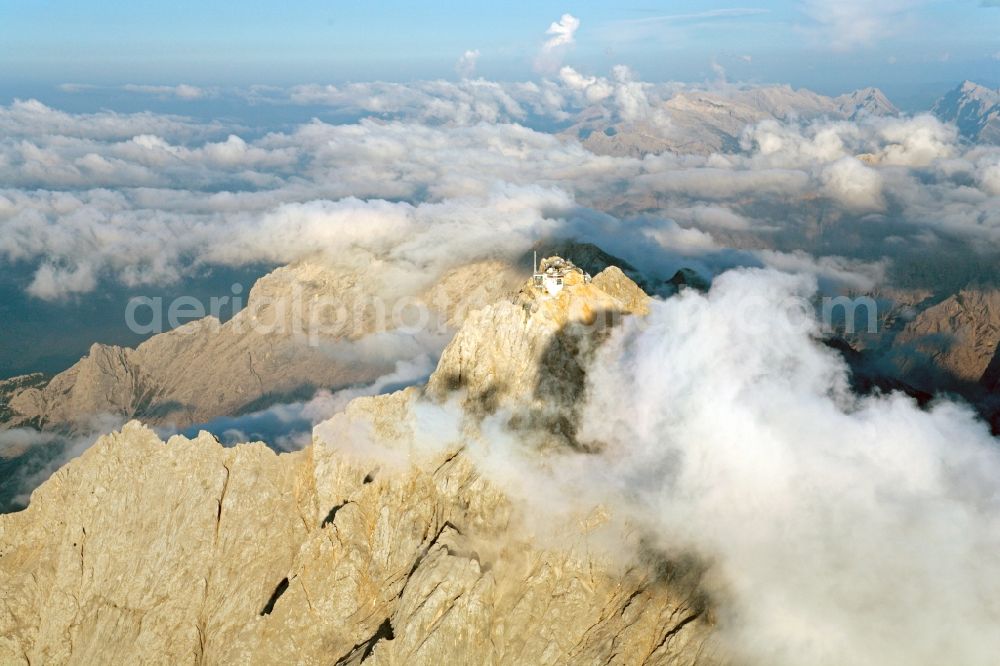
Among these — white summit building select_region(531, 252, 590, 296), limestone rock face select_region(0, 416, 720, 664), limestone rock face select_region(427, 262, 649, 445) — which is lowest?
limestone rock face select_region(0, 416, 720, 664)

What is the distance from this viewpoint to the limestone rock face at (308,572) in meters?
75.4

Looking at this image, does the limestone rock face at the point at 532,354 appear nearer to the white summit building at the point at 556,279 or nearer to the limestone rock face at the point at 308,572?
the white summit building at the point at 556,279

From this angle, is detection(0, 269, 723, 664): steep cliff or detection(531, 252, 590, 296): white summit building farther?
detection(531, 252, 590, 296): white summit building

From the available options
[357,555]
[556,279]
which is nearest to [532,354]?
[556,279]

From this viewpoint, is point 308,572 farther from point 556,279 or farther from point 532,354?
point 556,279

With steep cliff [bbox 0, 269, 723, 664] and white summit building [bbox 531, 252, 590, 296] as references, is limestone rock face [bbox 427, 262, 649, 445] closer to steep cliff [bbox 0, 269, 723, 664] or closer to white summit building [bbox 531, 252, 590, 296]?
steep cliff [bbox 0, 269, 723, 664]

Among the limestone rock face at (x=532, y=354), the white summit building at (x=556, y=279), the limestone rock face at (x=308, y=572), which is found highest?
the white summit building at (x=556, y=279)

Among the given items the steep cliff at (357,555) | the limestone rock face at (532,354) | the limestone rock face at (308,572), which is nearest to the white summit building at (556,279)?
the limestone rock face at (532,354)

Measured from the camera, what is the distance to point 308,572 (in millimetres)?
88688

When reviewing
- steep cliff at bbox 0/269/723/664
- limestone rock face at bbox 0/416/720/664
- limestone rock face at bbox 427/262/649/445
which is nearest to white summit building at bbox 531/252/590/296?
limestone rock face at bbox 427/262/649/445

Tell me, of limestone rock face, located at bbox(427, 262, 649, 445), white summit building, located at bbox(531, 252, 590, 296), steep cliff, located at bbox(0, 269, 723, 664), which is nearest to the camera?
steep cliff, located at bbox(0, 269, 723, 664)

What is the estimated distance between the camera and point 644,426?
81500mm

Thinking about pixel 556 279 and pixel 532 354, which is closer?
pixel 532 354

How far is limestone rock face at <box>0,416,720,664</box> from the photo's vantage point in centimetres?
7544
